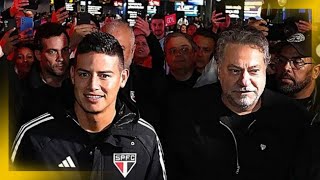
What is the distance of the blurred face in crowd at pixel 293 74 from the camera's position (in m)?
2.32

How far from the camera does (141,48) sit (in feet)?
8.14

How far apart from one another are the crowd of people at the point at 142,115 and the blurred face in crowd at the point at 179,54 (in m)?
0.33

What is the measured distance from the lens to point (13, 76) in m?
1.93

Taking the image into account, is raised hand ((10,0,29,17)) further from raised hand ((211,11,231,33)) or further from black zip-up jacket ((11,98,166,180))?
raised hand ((211,11,231,33))

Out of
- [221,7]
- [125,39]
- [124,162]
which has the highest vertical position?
[221,7]

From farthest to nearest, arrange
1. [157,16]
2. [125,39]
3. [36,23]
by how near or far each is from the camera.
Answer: [157,16]
[36,23]
[125,39]

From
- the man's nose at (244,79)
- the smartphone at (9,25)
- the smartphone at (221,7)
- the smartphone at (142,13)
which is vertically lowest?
the man's nose at (244,79)

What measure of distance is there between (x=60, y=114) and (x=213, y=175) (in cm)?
55

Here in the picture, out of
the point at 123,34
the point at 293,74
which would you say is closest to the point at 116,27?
the point at 123,34

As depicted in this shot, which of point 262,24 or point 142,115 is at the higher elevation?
point 262,24

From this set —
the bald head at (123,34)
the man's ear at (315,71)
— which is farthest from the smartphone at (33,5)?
the man's ear at (315,71)

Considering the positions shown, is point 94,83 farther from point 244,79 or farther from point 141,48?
point 141,48

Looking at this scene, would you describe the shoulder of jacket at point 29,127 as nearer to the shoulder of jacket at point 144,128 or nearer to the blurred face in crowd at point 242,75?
the shoulder of jacket at point 144,128

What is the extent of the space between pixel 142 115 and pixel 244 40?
0.45 meters
